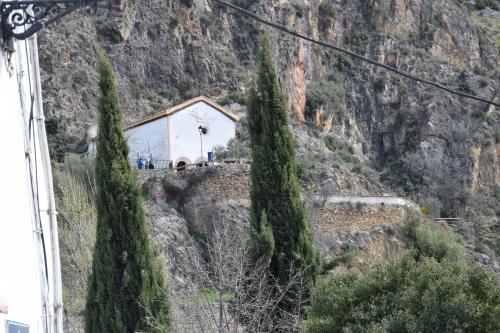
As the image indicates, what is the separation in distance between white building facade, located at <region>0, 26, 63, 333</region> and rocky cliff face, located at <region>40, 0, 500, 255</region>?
27.2 metres

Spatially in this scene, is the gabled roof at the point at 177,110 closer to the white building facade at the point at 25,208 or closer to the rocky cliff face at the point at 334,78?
the rocky cliff face at the point at 334,78

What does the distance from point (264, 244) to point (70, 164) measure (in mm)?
13465

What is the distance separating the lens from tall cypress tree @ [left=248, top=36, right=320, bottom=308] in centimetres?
1798

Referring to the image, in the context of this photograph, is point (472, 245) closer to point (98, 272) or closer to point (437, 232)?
point (437, 232)

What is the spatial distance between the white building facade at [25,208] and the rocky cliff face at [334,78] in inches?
1071

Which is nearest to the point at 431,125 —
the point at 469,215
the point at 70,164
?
the point at 469,215

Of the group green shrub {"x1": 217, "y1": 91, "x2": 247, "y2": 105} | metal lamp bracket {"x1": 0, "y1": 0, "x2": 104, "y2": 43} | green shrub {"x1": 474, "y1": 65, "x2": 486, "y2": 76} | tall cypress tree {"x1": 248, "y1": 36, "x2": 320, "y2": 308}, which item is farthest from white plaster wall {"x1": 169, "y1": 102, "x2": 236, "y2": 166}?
metal lamp bracket {"x1": 0, "y1": 0, "x2": 104, "y2": 43}

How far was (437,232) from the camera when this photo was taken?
29453mm

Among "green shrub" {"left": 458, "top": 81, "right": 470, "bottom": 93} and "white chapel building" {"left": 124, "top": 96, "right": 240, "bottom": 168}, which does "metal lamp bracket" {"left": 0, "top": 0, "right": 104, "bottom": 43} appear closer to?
"white chapel building" {"left": 124, "top": 96, "right": 240, "bottom": 168}

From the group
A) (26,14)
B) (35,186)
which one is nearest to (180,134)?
(35,186)

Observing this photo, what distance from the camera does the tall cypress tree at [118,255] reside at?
16.6m

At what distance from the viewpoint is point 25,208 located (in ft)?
25.8

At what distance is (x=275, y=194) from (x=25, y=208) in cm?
1071

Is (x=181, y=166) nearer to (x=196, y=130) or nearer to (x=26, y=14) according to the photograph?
(x=196, y=130)
